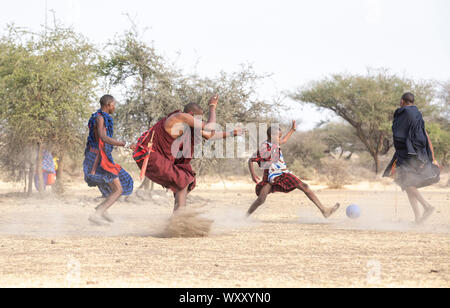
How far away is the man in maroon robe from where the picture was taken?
7965mm

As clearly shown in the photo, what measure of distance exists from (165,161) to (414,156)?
3.95m

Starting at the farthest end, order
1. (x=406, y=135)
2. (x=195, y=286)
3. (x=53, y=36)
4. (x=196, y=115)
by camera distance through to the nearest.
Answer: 1. (x=53, y=36)
2. (x=406, y=135)
3. (x=196, y=115)
4. (x=195, y=286)

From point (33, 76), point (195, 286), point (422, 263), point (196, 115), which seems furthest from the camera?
point (33, 76)

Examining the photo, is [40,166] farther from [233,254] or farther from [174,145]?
[233,254]

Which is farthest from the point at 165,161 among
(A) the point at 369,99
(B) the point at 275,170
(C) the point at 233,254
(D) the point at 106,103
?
(A) the point at 369,99

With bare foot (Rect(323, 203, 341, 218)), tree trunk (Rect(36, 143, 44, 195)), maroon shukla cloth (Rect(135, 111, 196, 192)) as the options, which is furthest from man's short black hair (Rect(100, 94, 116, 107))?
tree trunk (Rect(36, 143, 44, 195))

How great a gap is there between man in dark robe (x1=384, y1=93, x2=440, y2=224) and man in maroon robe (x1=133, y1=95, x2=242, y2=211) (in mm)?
2931

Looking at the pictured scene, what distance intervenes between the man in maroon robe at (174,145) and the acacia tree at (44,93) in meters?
8.25

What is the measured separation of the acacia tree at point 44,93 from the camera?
15539 millimetres

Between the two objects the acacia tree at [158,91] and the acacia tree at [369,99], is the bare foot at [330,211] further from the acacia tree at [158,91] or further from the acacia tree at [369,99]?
the acacia tree at [369,99]

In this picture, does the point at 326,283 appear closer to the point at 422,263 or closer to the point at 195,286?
the point at 195,286
